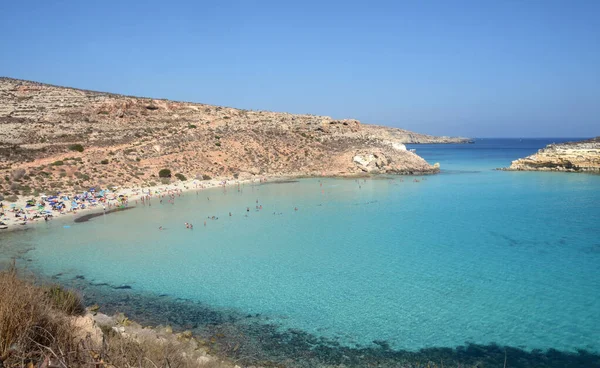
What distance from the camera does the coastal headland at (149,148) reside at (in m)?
33.9

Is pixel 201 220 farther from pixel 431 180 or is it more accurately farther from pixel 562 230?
pixel 431 180

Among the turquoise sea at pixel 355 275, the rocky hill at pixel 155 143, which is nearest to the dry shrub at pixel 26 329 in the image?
the turquoise sea at pixel 355 275

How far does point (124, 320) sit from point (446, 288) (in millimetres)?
10189

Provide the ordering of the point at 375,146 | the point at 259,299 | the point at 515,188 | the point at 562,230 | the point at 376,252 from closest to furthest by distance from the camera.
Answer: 1. the point at 259,299
2. the point at 376,252
3. the point at 562,230
4. the point at 515,188
5. the point at 375,146

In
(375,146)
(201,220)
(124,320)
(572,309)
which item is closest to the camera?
(124,320)

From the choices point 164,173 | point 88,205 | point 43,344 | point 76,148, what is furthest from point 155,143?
point 43,344

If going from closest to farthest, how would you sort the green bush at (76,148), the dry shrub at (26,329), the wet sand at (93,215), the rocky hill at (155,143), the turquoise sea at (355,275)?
the dry shrub at (26,329), the turquoise sea at (355,275), the wet sand at (93,215), the rocky hill at (155,143), the green bush at (76,148)

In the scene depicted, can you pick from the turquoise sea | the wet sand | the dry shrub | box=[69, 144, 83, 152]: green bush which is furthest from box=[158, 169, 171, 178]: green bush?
the dry shrub

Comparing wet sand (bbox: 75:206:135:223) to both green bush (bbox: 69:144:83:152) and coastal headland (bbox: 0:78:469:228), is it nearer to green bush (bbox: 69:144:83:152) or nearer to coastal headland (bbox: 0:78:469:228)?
coastal headland (bbox: 0:78:469:228)

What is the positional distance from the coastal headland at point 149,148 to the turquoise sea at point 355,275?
32.1 feet

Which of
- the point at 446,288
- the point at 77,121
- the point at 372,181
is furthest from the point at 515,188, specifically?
the point at 77,121

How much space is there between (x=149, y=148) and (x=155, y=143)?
164cm

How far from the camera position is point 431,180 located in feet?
148

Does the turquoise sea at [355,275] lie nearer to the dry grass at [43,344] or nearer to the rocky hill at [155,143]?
the dry grass at [43,344]
